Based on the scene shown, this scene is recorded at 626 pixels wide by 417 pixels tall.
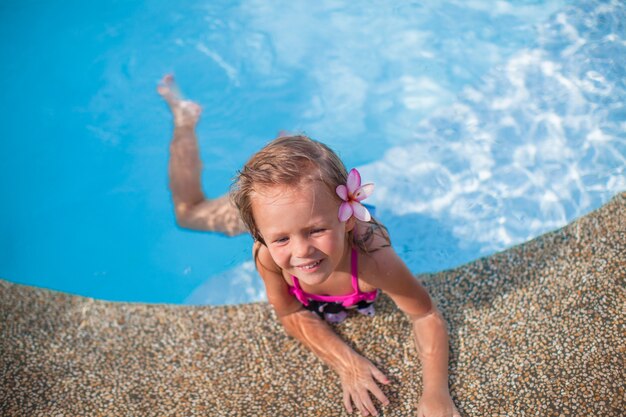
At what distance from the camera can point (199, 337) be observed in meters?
3.45

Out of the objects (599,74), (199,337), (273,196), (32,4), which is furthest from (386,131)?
(32,4)

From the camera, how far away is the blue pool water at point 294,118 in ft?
14.3

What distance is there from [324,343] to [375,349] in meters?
0.29

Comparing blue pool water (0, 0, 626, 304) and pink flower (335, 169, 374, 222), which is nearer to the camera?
pink flower (335, 169, 374, 222)

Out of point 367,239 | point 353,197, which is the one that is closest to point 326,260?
point 353,197

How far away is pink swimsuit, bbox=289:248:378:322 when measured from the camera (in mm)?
3172

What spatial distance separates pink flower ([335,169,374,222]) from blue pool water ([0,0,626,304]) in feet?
6.31

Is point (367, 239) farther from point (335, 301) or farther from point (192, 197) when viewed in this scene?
point (192, 197)

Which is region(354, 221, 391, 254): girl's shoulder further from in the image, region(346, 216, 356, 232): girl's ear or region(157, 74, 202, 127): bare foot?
region(157, 74, 202, 127): bare foot

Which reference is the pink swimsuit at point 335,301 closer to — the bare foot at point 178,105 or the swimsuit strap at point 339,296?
the swimsuit strap at point 339,296

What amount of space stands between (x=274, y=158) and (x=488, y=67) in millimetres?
3428

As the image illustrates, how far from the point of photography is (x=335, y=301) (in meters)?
3.23

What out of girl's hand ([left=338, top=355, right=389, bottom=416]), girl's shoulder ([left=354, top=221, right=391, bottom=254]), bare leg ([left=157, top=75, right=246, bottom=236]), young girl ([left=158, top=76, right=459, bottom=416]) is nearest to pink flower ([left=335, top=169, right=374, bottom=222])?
young girl ([left=158, top=76, right=459, bottom=416])

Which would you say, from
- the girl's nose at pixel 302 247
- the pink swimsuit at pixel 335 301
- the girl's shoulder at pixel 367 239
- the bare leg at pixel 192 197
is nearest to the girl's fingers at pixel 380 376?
the pink swimsuit at pixel 335 301
